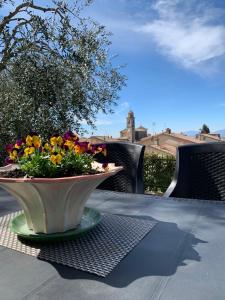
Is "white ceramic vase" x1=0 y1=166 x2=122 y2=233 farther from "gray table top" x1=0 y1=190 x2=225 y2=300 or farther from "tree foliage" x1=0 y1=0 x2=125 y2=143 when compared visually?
"tree foliage" x1=0 y1=0 x2=125 y2=143

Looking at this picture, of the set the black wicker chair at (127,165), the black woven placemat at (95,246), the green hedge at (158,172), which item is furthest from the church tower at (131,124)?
the black woven placemat at (95,246)

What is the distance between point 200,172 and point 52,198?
4.49 ft

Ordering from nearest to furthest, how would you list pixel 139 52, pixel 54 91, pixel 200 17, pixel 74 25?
pixel 54 91 → pixel 74 25 → pixel 200 17 → pixel 139 52

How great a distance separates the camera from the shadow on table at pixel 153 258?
909 mm

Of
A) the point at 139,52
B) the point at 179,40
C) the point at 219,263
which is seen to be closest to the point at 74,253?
the point at 219,263

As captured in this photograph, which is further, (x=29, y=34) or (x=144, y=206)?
(x=29, y=34)

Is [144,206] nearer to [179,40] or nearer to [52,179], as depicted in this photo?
[52,179]

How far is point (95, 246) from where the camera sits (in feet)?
3.67

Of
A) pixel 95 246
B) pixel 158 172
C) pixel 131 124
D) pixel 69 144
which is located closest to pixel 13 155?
pixel 69 144

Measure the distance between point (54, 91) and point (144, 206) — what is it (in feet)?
12.5

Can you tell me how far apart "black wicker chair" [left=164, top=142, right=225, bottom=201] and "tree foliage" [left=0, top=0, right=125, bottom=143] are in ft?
10.5

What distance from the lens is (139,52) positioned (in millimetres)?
10891

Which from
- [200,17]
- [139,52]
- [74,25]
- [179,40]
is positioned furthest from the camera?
[139,52]

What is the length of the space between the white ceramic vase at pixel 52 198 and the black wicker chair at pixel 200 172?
106 centimetres
